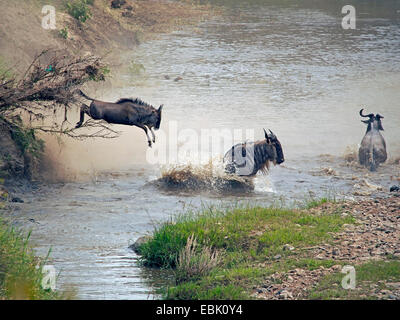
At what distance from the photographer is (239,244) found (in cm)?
904

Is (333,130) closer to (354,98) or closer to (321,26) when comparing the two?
(354,98)

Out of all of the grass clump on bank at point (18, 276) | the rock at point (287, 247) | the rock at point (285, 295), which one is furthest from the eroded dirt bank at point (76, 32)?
the rock at point (285, 295)

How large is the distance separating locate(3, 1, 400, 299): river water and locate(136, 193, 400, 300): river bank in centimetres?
49

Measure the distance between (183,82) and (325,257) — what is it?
1273 centimetres

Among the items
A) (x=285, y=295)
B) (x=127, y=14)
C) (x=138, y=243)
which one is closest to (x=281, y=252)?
(x=285, y=295)

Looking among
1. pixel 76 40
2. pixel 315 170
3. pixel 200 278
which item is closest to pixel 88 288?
pixel 200 278

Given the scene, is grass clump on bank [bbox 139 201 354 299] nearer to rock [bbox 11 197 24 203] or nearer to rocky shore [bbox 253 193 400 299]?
rocky shore [bbox 253 193 400 299]

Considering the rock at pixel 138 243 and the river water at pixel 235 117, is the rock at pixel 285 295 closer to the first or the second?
the river water at pixel 235 117

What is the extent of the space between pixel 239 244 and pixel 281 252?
61 centimetres

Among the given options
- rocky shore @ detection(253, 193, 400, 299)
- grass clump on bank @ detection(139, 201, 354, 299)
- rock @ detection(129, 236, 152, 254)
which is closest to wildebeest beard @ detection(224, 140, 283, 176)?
rocky shore @ detection(253, 193, 400, 299)

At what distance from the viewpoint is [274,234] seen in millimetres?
9195

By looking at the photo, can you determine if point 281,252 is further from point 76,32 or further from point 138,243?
point 76,32

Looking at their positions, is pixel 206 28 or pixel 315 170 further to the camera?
pixel 206 28

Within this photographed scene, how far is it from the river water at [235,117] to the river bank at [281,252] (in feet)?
1.62
